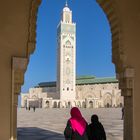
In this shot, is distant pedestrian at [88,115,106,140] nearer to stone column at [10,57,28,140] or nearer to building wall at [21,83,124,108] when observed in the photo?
stone column at [10,57,28,140]

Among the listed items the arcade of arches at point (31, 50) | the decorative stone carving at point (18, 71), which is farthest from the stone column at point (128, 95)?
the decorative stone carving at point (18, 71)

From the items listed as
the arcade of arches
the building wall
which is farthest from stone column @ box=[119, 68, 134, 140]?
the building wall

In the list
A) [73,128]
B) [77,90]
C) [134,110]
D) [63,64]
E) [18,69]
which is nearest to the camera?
[73,128]

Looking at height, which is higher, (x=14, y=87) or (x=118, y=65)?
(x=118, y=65)

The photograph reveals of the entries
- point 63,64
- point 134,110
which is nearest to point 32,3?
point 134,110

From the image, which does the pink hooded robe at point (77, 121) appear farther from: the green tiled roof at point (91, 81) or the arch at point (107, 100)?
the green tiled roof at point (91, 81)

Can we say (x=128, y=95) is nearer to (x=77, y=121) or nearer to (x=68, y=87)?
(x=77, y=121)

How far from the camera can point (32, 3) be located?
5.66 m

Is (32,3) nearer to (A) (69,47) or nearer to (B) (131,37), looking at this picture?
(B) (131,37)

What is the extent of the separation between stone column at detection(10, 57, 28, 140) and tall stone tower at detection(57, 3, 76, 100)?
65783mm

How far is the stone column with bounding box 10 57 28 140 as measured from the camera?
5.32 m

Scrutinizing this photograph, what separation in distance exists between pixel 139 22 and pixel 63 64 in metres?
64.9

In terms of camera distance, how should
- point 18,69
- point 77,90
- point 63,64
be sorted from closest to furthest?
point 18,69
point 63,64
point 77,90

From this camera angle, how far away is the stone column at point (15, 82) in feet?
17.5
